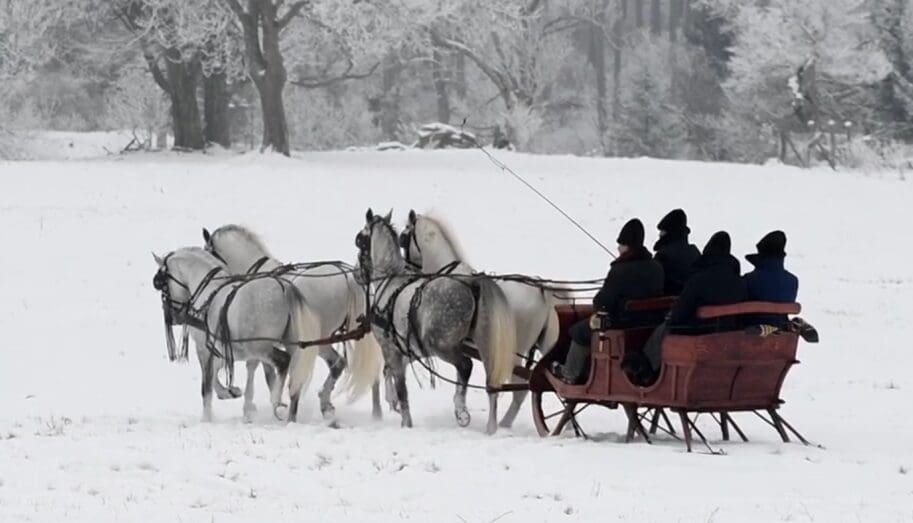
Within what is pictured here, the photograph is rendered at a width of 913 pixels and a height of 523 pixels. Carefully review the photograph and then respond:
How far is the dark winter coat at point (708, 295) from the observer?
10.9 m

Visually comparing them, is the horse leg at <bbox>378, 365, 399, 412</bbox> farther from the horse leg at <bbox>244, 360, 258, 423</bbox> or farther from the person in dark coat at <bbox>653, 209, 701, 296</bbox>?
the person in dark coat at <bbox>653, 209, 701, 296</bbox>

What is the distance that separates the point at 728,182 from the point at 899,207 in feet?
14.4

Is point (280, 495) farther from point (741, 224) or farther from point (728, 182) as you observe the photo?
point (728, 182)

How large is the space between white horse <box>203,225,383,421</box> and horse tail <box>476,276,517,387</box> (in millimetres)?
1634

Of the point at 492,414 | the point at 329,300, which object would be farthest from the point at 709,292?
the point at 329,300

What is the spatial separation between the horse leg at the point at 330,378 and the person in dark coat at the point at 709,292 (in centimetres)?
389

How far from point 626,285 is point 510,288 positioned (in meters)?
1.83

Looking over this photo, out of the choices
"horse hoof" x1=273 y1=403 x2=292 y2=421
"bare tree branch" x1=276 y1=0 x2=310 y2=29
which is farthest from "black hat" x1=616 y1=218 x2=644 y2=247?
"bare tree branch" x1=276 y1=0 x2=310 y2=29

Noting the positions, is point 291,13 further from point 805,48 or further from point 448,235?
point 805,48

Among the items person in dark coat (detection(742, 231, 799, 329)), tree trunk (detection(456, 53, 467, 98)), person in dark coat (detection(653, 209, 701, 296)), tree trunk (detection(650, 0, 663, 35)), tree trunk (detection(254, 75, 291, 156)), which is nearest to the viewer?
person in dark coat (detection(742, 231, 799, 329))

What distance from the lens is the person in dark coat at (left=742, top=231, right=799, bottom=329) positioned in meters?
11.2

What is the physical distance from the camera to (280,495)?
9.25 metres

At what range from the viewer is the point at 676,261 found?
11.9 metres

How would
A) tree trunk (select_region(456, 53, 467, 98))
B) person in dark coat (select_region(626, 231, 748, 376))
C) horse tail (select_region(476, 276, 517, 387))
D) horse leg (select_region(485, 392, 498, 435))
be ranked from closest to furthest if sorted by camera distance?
person in dark coat (select_region(626, 231, 748, 376))
horse tail (select_region(476, 276, 517, 387))
horse leg (select_region(485, 392, 498, 435))
tree trunk (select_region(456, 53, 467, 98))
